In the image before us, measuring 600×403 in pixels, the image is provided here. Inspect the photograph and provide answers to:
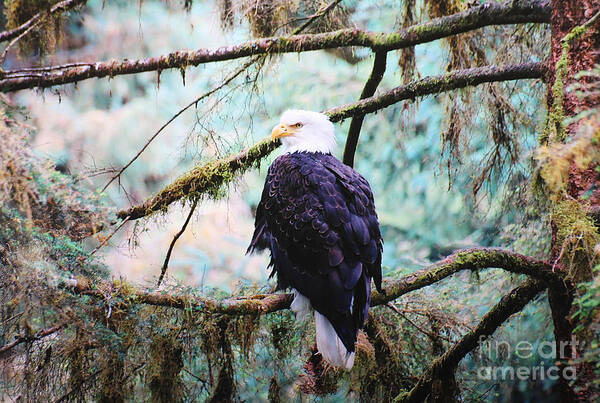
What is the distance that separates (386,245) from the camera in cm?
714

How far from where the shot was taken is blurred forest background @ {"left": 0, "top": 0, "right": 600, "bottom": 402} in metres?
2.52

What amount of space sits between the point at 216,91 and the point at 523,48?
2119mm

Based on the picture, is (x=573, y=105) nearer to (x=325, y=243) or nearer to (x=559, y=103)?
(x=559, y=103)

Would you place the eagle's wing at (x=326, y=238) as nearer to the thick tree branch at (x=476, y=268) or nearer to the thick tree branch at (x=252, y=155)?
the thick tree branch at (x=476, y=268)

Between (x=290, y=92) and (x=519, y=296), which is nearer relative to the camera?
(x=519, y=296)

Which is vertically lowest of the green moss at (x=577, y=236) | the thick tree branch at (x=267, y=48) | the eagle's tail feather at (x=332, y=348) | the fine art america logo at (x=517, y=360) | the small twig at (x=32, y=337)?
the fine art america logo at (x=517, y=360)

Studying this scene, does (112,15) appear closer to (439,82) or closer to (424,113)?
(424,113)

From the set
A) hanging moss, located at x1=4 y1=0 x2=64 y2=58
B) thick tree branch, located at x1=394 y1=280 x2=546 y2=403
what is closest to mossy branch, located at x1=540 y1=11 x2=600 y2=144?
thick tree branch, located at x1=394 y1=280 x2=546 y2=403

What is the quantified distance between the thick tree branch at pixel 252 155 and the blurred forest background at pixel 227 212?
99 mm

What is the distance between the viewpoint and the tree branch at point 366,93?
Result: 4.00 metres

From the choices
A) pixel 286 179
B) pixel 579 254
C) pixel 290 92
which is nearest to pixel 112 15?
pixel 290 92

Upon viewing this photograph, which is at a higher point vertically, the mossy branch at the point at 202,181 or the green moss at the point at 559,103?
the green moss at the point at 559,103

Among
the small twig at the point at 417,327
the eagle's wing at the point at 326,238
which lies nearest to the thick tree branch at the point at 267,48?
the eagle's wing at the point at 326,238

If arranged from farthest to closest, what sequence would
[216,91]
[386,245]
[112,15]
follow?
1. [112,15]
2. [386,245]
3. [216,91]
